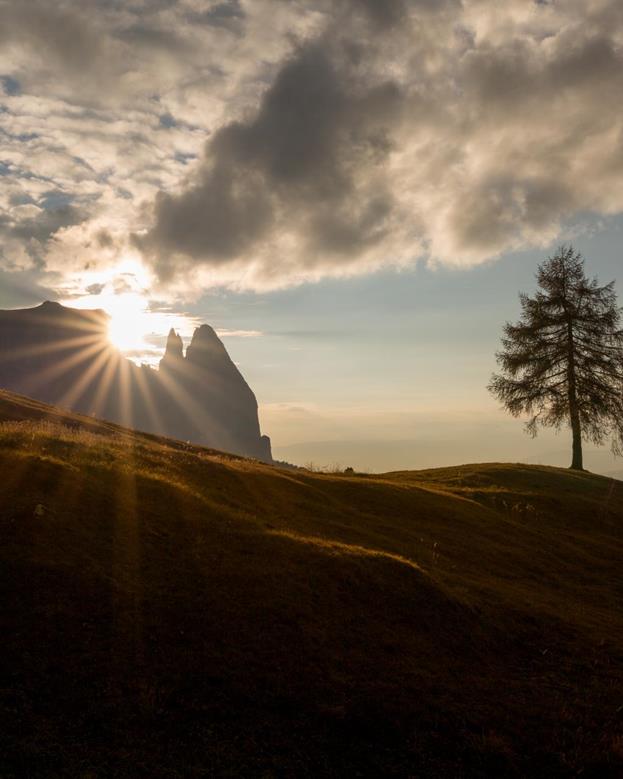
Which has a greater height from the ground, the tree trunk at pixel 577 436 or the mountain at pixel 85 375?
the mountain at pixel 85 375

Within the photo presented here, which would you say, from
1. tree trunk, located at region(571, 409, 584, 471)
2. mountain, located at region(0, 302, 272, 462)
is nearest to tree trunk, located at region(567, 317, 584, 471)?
tree trunk, located at region(571, 409, 584, 471)

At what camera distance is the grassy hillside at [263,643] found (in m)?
6.41

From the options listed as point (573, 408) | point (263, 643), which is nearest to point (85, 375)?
point (573, 408)

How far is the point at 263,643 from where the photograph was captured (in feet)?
27.9

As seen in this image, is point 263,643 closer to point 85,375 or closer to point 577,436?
point 577,436

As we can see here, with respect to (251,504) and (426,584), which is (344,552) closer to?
(426,584)

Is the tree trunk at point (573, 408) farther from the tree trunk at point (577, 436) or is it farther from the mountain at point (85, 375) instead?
the mountain at point (85, 375)

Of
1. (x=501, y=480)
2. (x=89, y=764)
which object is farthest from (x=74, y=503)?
(x=501, y=480)

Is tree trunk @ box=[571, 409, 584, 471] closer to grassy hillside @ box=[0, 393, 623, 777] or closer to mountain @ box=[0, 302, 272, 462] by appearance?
grassy hillside @ box=[0, 393, 623, 777]

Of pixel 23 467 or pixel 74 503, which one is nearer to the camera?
pixel 74 503

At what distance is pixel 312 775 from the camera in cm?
605

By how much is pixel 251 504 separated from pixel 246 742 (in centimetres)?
1087

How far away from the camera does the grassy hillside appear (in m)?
6.41

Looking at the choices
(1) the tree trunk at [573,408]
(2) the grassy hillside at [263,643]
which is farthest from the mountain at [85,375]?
(2) the grassy hillside at [263,643]
